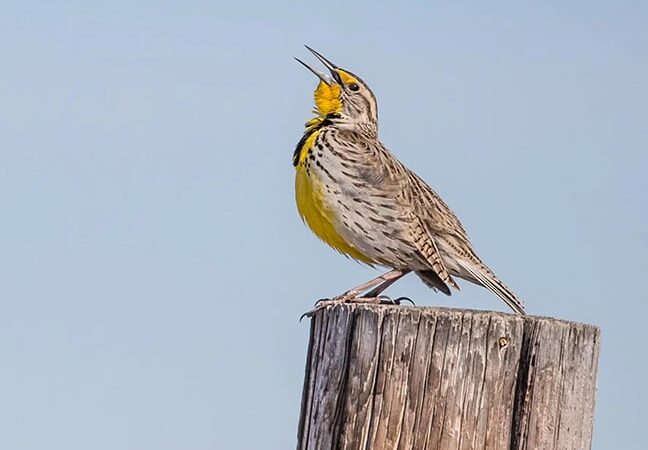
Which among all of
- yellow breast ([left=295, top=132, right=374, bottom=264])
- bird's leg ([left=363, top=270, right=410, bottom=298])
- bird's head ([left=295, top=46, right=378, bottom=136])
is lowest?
bird's leg ([left=363, top=270, right=410, bottom=298])

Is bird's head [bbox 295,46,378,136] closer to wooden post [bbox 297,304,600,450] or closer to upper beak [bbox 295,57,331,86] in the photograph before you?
upper beak [bbox 295,57,331,86]

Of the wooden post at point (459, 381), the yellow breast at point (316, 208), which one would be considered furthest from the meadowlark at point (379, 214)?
the wooden post at point (459, 381)

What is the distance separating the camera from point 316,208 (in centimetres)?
615

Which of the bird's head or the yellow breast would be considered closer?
the yellow breast

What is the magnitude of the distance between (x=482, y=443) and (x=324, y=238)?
9.45 ft

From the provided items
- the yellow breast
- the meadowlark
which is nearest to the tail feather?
the meadowlark

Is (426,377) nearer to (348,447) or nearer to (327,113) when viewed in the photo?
(348,447)

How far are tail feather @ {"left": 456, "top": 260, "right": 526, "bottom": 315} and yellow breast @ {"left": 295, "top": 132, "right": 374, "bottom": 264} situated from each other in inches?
20.6

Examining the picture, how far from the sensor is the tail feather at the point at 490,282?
5.96 meters

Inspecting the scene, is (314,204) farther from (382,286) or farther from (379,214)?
(382,286)

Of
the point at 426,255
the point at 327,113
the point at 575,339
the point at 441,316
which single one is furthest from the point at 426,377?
the point at 327,113

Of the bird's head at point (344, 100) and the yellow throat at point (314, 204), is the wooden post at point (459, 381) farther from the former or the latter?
the bird's head at point (344, 100)

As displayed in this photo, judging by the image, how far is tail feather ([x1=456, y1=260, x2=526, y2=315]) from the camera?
5962 mm

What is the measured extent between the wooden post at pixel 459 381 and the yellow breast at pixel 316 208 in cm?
251
